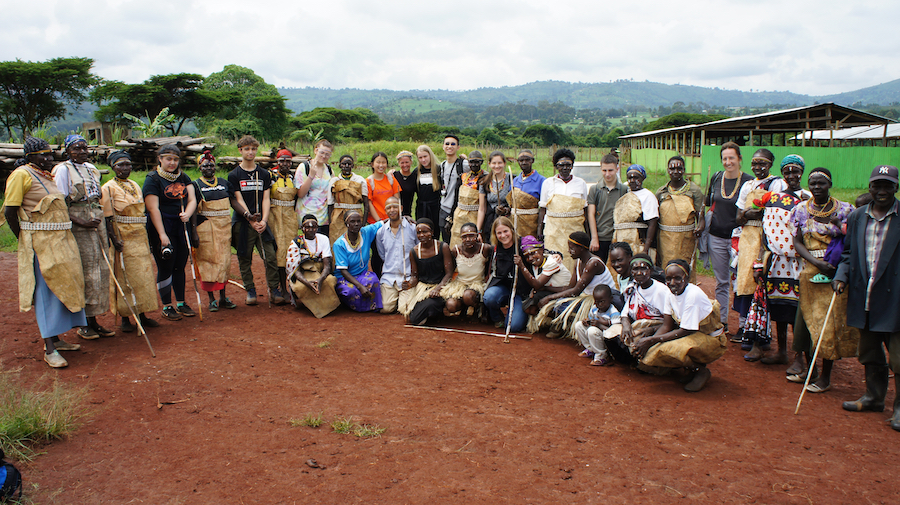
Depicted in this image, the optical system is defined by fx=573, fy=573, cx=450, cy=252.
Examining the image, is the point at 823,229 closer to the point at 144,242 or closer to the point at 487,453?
the point at 487,453

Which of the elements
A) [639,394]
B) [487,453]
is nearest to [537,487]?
[487,453]

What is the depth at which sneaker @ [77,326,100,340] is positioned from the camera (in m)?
5.64

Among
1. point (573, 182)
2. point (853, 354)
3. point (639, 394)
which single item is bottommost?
point (639, 394)

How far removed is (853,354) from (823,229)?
974 mm

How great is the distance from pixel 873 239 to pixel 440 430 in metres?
3.29

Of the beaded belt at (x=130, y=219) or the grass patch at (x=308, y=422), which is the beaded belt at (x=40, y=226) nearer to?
the beaded belt at (x=130, y=219)

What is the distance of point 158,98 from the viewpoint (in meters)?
36.3

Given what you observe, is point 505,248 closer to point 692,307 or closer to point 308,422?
point 692,307

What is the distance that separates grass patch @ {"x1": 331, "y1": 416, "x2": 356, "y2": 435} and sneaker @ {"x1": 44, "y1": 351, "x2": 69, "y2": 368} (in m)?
2.71

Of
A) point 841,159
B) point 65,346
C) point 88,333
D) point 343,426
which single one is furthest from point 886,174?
point 841,159

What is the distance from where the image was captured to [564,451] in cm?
351

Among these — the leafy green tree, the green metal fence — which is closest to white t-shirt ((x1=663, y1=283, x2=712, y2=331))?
the green metal fence

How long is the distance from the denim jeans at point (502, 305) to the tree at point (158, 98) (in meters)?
33.9

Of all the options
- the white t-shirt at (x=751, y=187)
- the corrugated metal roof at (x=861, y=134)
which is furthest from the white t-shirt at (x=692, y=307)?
the corrugated metal roof at (x=861, y=134)
